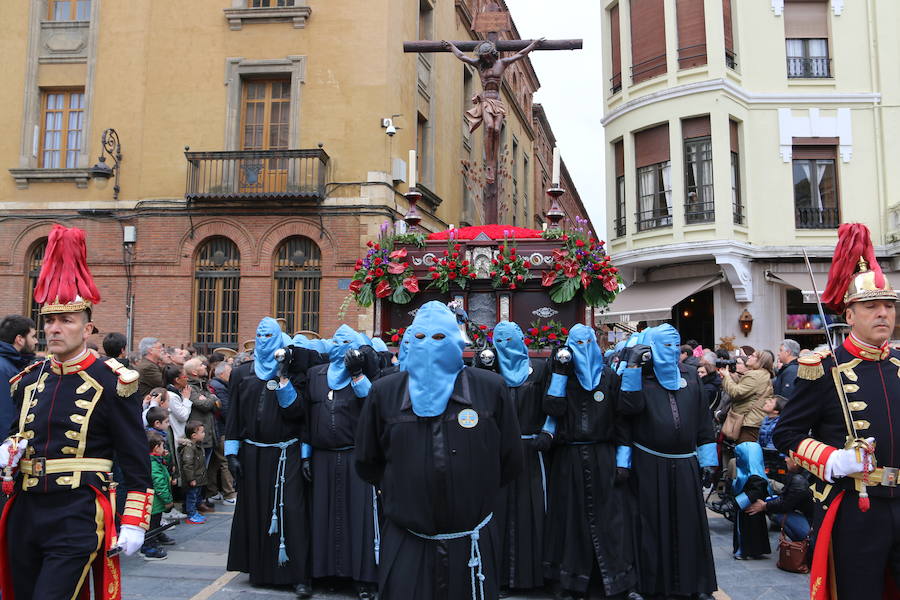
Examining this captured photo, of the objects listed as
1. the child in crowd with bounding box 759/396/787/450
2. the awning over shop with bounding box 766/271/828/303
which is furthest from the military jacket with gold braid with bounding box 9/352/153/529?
the awning over shop with bounding box 766/271/828/303

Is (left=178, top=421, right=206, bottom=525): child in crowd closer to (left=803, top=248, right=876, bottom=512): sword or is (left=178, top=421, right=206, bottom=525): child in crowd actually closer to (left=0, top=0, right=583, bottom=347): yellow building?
(left=803, top=248, right=876, bottom=512): sword

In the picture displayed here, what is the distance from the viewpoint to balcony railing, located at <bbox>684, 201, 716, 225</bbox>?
16328 mm

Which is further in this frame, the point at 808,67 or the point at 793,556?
the point at 808,67

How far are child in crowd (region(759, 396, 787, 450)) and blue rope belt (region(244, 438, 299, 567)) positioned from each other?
15.8 ft

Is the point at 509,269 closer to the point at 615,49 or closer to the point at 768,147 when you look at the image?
the point at 768,147

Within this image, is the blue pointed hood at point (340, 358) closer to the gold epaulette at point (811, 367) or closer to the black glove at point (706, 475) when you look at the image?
the black glove at point (706, 475)

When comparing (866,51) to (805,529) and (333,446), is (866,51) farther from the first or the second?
(333,446)

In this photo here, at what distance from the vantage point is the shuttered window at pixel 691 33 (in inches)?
655

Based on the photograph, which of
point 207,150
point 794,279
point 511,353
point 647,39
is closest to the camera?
point 511,353

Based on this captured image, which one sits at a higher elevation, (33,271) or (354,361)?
(33,271)

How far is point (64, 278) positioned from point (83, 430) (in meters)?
0.83

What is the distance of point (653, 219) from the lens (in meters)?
17.4

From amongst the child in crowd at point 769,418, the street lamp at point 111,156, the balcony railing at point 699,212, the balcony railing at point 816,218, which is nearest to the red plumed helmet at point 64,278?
the child in crowd at point 769,418

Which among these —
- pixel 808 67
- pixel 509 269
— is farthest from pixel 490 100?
pixel 808 67
